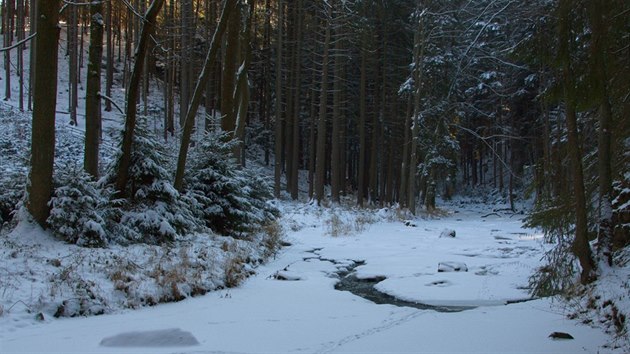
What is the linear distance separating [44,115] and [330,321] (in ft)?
18.6

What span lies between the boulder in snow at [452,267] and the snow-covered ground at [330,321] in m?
0.10

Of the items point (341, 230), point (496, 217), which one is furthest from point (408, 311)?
point (496, 217)

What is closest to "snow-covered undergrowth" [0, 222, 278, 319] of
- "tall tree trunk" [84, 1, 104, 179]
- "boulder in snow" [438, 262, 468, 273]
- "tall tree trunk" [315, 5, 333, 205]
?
"tall tree trunk" [84, 1, 104, 179]

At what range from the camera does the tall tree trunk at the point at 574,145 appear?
17.4 feet

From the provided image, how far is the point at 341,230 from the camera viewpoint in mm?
15836

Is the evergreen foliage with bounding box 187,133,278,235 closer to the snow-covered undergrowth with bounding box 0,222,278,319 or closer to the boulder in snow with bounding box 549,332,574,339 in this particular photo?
the snow-covered undergrowth with bounding box 0,222,278,319

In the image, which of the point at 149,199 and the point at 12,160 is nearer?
the point at 149,199

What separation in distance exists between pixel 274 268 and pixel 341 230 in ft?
20.8

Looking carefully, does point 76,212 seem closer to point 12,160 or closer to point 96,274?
point 96,274

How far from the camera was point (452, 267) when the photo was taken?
938cm

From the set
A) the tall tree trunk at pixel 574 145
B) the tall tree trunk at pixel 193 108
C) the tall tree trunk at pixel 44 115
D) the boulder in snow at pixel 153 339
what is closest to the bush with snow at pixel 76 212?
the tall tree trunk at pixel 44 115

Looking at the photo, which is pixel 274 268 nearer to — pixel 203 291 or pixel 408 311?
pixel 203 291

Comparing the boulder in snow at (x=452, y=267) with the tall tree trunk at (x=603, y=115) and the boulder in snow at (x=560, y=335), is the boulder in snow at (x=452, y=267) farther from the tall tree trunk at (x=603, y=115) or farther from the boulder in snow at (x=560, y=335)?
the boulder in snow at (x=560, y=335)

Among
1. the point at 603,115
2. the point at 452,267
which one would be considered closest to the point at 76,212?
the point at 452,267
